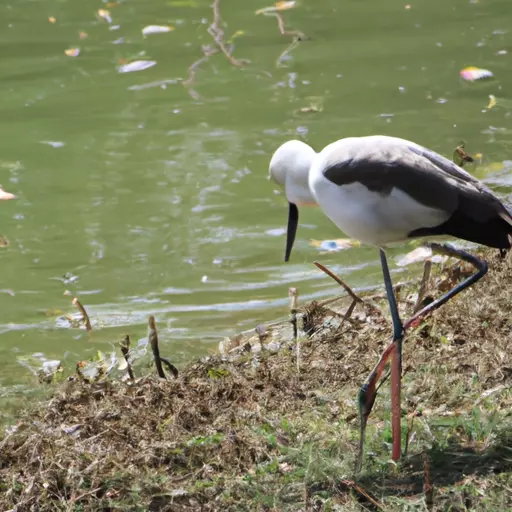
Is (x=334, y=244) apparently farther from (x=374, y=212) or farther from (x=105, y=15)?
(x=105, y=15)

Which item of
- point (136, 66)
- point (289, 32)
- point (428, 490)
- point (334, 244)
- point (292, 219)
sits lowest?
point (334, 244)

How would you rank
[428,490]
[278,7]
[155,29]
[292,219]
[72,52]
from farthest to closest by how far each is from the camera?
[278,7]
[155,29]
[72,52]
[292,219]
[428,490]

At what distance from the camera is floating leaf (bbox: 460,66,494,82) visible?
831cm

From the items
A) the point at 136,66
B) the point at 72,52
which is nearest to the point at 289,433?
the point at 136,66

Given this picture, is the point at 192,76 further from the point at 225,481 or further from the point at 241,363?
the point at 225,481

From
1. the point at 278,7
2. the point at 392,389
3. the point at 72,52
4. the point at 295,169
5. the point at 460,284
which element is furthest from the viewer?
the point at 278,7

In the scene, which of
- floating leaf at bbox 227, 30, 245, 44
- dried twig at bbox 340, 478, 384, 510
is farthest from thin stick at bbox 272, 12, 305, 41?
dried twig at bbox 340, 478, 384, 510

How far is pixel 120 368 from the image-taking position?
15.2 feet

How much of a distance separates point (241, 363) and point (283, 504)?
4.22 feet

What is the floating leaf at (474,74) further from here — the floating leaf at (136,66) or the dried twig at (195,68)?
the floating leaf at (136,66)

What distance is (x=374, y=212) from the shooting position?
3.62 m

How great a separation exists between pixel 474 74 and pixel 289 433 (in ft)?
17.7

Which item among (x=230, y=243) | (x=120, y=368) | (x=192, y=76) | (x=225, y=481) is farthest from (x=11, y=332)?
(x=192, y=76)

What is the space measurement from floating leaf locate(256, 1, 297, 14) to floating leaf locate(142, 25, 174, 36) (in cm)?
100
